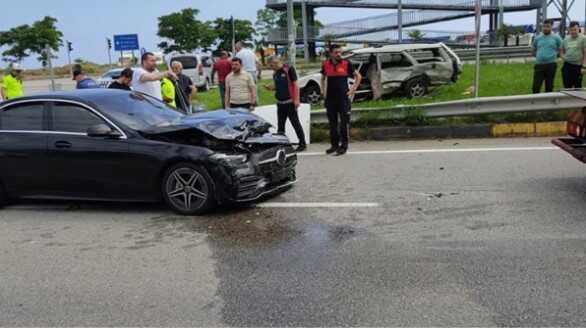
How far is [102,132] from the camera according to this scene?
6539 mm

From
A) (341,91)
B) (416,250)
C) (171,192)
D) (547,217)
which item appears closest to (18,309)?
(171,192)

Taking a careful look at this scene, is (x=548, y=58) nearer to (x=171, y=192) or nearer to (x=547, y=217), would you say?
(x=547, y=217)

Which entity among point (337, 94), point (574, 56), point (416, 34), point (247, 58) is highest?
point (416, 34)

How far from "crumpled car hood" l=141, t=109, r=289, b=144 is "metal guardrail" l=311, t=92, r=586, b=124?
4.40m

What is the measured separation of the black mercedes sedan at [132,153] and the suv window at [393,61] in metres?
8.13

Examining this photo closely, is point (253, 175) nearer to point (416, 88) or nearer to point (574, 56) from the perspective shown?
point (574, 56)

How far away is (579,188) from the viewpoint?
6801mm

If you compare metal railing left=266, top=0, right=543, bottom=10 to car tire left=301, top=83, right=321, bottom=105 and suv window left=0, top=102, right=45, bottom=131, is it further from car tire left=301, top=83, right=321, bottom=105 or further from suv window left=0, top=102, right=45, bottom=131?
suv window left=0, top=102, right=45, bottom=131

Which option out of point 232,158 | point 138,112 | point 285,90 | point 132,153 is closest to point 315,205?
point 232,158

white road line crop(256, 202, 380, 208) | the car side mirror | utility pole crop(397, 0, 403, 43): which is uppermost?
utility pole crop(397, 0, 403, 43)

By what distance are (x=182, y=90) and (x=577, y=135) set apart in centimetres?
689

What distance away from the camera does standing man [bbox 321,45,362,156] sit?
31.6 ft

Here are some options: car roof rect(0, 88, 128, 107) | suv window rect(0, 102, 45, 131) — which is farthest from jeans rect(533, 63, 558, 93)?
suv window rect(0, 102, 45, 131)

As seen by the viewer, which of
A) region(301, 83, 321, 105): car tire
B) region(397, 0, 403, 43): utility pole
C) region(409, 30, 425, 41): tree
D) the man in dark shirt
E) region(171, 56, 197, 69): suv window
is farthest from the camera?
region(409, 30, 425, 41): tree
